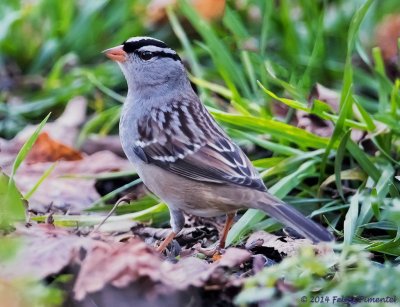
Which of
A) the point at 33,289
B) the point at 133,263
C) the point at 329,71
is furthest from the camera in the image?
Answer: the point at 329,71

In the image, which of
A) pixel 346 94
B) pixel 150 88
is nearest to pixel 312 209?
pixel 346 94

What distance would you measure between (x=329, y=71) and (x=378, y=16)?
0.75 metres

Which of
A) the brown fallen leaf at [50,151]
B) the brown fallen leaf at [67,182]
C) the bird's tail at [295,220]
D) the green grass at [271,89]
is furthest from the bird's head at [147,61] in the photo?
the bird's tail at [295,220]

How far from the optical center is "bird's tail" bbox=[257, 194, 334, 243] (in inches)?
126

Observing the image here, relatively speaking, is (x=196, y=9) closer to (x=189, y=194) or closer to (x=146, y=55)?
(x=146, y=55)

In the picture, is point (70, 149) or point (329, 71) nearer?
point (70, 149)

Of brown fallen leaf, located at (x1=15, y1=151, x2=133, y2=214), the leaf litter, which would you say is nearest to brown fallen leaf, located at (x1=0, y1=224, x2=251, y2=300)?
the leaf litter

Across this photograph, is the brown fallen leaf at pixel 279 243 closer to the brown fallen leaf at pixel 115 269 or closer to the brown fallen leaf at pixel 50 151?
the brown fallen leaf at pixel 115 269

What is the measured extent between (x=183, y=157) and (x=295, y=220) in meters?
0.64

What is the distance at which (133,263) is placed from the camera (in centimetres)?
282

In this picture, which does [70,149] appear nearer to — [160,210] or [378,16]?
[160,210]

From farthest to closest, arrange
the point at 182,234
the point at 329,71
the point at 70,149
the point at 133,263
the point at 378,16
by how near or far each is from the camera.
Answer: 1. the point at 378,16
2. the point at 329,71
3. the point at 70,149
4. the point at 182,234
5. the point at 133,263

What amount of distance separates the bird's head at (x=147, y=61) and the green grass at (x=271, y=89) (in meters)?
0.31

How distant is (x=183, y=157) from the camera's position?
12.4ft
